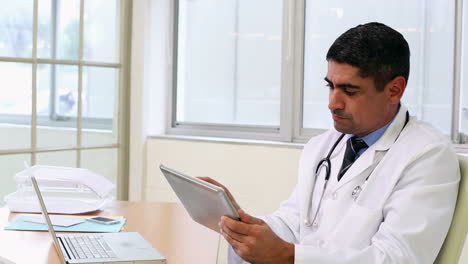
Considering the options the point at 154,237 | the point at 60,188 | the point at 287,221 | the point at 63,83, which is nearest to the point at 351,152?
the point at 287,221

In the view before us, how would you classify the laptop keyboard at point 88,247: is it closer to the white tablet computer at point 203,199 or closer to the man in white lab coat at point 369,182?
the white tablet computer at point 203,199

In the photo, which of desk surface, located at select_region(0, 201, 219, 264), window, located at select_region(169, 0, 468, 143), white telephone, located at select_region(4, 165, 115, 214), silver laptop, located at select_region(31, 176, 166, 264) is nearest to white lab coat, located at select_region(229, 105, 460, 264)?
desk surface, located at select_region(0, 201, 219, 264)

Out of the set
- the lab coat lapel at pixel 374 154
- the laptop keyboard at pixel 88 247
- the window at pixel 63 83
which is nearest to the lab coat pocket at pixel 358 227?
the lab coat lapel at pixel 374 154

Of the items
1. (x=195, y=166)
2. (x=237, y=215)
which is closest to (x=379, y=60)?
(x=237, y=215)

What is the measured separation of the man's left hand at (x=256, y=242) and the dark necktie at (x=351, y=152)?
0.37 meters

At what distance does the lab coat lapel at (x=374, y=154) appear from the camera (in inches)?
67.8

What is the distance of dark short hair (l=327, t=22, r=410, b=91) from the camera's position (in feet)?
5.46

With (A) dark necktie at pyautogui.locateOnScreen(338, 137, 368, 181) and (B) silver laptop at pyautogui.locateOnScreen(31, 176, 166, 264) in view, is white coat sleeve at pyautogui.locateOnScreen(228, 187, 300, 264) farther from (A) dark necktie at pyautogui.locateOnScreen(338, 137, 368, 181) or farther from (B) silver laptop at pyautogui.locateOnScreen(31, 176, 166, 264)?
(B) silver laptop at pyautogui.locateOnScreen(31, 176, 166, 264)

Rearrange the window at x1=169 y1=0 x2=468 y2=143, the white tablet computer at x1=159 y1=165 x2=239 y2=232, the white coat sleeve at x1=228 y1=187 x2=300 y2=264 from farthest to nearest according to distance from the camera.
Result: the window at x1=169 y1=0 x2=468 y2=143
the white coat sleeve at x1=228 y1=187 x2=300 y2=264
the white tablet computer at x1=159 y1=165 x2=239 y2=232

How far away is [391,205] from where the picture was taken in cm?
157

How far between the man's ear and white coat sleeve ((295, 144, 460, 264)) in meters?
0.21

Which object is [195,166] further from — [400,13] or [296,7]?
[400,13]

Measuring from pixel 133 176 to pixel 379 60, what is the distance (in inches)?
110

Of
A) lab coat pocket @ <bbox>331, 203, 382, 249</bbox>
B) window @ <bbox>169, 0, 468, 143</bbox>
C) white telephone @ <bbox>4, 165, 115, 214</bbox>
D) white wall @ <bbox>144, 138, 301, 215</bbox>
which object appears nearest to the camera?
lab coat pocket @ <bbox>331, 203, 382, 249</bbox>
